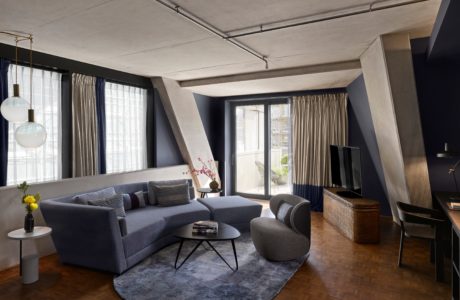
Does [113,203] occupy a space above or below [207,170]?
below

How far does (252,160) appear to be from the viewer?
24.8 feet

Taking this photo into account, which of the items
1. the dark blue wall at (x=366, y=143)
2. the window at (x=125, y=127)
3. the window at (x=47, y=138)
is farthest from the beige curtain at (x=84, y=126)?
the dark blue wall at (x=366, y=143)

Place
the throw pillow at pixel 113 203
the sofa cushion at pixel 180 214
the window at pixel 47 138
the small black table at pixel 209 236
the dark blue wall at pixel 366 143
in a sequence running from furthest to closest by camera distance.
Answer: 1. the dark blue wall at pixel 366 143
2. the sofa cushion at pixel 180 214
3. the window at pixel 47 138
4. the throw pillow at pixel 113 203
5. the small black table at pixel 209 236

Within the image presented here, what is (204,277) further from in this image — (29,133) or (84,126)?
(84,126)

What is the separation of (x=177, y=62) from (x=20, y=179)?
2.67 meters

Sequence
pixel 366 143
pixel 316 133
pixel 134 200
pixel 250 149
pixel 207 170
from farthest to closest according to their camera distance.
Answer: pixel 250 149
pixel 207 170
pixel 316 133
pixel 366 143
pixel 134 200

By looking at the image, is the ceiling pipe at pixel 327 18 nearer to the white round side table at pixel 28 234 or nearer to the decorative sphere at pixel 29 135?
the decorative sphere at pixel 29 135

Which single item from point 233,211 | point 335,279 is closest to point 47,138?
point 233,211

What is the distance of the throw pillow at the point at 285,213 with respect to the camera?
3.89 m

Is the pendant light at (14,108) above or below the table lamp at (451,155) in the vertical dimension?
above

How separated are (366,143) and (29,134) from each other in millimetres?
5339

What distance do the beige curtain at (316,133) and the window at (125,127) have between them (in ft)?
10.2

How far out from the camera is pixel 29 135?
2.99 meters

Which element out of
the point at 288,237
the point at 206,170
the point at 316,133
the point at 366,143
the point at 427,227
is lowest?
the point at 288,237
